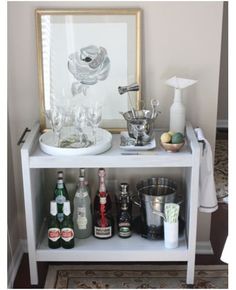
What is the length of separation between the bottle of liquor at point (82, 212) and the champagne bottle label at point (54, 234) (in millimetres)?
108

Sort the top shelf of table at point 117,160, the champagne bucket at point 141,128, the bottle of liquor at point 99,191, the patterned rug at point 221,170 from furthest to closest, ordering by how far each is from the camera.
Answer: the patterned rug at point 221,170 < the bottle of liquor at point 99,191 < the champagne bucket at point 141,128 < the top shelf of table at point 117,160

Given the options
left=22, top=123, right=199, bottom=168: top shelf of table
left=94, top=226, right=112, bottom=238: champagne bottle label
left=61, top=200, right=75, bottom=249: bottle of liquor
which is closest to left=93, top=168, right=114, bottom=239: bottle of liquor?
left=94, top=226, right=112, bottom=238: champagne bottle label

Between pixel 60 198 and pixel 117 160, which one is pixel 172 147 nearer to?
pixel 117 160

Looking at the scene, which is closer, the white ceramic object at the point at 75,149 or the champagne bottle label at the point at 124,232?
the white ceramic object at the point at 75,149

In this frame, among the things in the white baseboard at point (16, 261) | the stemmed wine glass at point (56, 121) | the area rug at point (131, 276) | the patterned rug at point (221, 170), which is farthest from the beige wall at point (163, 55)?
the patterned rug at point (221, 170)

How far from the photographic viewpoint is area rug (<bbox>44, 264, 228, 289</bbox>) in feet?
7.44

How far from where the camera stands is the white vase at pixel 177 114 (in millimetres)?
2158

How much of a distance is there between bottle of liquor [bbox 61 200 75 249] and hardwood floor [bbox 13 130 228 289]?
25 cm

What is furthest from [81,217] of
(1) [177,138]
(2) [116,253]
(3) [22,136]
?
(1) [177,138]

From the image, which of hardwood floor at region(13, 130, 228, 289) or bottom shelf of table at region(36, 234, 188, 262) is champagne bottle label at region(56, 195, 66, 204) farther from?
hardwood floor at region(13, 130, 228, 289)

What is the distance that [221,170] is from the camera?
3.54 m

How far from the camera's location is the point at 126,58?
219 cm

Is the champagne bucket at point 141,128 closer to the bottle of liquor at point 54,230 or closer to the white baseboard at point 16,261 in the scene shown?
the bottle of liquor at point 54,230

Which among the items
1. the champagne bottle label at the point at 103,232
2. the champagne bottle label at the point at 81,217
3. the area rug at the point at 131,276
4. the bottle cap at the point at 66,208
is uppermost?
the bottle cap at the point at 66,208
